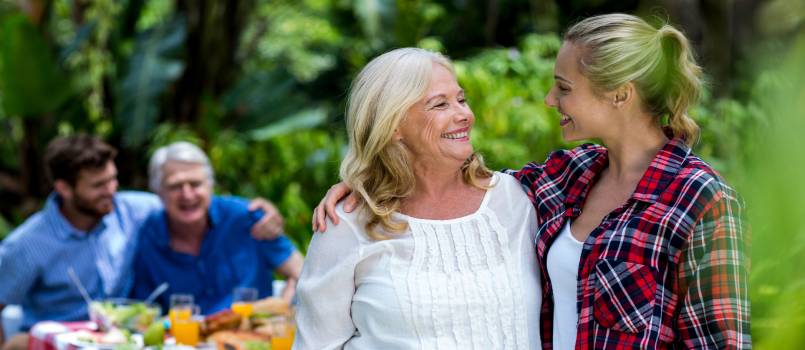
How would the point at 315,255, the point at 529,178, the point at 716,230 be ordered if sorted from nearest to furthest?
the point at 716,230 < the point at 315,255 < the point at 529,178

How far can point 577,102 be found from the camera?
2.26 meters

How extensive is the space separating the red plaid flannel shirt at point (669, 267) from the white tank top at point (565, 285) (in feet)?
0.19

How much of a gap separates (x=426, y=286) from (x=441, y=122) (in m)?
0.43

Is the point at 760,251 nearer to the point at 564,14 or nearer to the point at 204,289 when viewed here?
the point at 204,289

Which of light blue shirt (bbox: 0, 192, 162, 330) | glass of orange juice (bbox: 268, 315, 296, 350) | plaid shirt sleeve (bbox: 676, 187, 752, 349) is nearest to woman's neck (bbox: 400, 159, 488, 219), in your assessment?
plaid shirt sleeve (bbox: 676, 187, 752, 349)

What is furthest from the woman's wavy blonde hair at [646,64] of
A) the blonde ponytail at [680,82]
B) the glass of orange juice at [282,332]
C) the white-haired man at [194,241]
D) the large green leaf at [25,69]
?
the large green leaf at [25,69]

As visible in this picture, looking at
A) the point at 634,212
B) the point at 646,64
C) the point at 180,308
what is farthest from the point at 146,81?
the point at 634,212

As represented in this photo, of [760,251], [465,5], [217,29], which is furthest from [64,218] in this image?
[465,5]

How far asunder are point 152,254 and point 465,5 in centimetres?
831

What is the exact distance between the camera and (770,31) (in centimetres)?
84

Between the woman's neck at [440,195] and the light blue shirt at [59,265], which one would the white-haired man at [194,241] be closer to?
the light blue shirt at [59,265]

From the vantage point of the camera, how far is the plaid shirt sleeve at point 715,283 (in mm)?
1897

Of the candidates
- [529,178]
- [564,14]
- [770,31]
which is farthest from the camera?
[564,14]

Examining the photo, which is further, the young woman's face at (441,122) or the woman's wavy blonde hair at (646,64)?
the young woman's face at (441,122)
